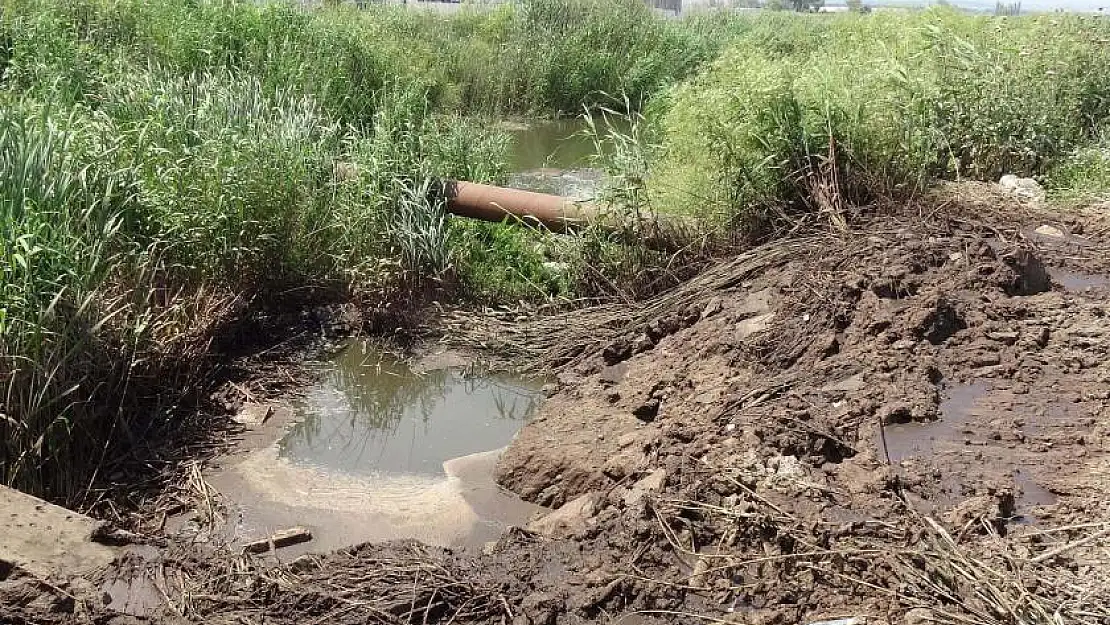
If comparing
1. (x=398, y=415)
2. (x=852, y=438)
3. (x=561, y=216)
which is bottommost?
(x=398, y=415)

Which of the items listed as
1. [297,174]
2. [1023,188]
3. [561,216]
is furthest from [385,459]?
[1023,188]

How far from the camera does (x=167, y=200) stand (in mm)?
6531

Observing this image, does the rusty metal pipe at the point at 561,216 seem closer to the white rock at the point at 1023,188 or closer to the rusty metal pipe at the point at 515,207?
the rusty metal pipe at the point at 515,207

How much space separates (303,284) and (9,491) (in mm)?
3355

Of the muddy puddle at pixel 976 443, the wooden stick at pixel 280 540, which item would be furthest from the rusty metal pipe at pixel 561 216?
the wooden stick at pixel 280 540

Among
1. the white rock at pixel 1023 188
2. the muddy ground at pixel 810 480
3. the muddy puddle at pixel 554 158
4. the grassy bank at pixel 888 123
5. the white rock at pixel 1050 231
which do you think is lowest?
the muddy puddle at pixel 554 158

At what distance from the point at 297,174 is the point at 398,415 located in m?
2.17

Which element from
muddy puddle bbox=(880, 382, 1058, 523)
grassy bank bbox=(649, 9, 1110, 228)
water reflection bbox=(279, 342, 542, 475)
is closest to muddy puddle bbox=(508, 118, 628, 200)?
grassy bank bbox=(649, 9, 1110, 228)

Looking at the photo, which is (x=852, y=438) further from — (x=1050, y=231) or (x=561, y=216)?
(x=1050, y=231)

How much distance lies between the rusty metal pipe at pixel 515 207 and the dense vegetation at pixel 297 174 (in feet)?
0.73

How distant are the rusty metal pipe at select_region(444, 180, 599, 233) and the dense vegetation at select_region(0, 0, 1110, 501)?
8.7 inches

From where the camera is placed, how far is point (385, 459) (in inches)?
229

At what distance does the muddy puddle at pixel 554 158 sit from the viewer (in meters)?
12.3

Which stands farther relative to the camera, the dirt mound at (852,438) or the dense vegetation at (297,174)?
the dense vegetation at (297,174)
